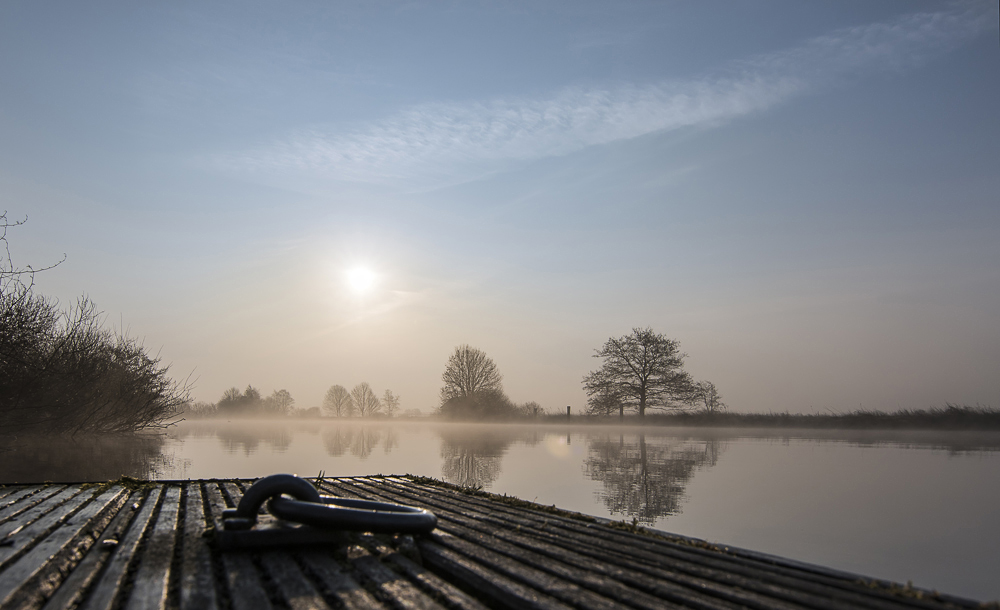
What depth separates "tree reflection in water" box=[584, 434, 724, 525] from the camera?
9821mm

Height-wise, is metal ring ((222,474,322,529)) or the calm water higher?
metal ring ((222,474,322,529))

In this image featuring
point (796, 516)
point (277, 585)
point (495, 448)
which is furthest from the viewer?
point (495, 448)

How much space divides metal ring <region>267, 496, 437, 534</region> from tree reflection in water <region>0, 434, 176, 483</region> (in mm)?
10951

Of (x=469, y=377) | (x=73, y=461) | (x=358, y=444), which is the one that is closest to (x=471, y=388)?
(x=469, y=377)

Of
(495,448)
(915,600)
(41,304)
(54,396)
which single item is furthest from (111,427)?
(915,600)

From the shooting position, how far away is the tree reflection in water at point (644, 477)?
982 centimetres

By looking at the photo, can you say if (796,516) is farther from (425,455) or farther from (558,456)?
(425,455)

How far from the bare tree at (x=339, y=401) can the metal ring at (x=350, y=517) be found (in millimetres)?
90995

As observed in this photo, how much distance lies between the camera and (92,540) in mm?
3873

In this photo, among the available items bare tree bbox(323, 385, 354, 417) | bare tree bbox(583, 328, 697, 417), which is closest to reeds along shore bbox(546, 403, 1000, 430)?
bare tree bbox(583, 328, 697, 417)

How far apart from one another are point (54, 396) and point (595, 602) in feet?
64.3

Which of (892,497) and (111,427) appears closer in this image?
(892,497)

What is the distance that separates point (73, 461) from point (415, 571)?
18.6 meters

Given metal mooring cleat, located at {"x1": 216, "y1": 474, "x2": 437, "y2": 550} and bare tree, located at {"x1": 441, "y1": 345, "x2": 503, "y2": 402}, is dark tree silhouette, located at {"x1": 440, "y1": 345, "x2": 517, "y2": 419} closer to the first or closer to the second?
bare tree, located at {"x1": 441, "y1": 345, "x2": 503, "y2": 402}
